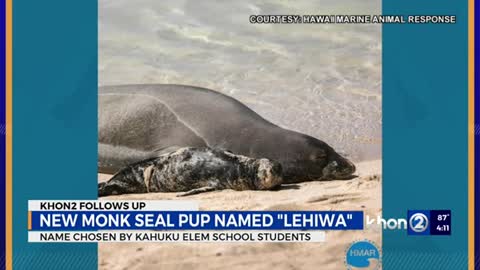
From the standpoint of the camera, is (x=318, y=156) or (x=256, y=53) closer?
(x=256, y=53)

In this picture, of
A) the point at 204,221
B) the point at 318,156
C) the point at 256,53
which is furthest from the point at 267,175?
the point at 256,53

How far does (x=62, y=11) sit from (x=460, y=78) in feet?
7.68

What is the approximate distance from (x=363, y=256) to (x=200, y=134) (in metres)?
1.21

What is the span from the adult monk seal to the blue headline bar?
258 millimetres

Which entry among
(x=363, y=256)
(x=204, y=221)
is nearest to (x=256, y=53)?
(x=204, y=221)

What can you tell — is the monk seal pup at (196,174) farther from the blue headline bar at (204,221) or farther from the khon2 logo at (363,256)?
the khon2 logo at (363,256)

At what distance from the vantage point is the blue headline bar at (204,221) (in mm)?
4766

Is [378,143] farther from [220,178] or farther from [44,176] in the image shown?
[44,176]

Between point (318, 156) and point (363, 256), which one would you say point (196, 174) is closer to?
point (318, 156)

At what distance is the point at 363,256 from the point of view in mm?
4789

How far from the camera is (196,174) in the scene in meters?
4.93

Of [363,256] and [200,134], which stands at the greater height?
[200,134]

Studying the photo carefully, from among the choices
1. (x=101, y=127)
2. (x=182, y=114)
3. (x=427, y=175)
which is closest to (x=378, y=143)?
(x=427, y=175)

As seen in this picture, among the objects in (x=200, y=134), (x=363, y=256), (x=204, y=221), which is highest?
(x=200, y=134)
